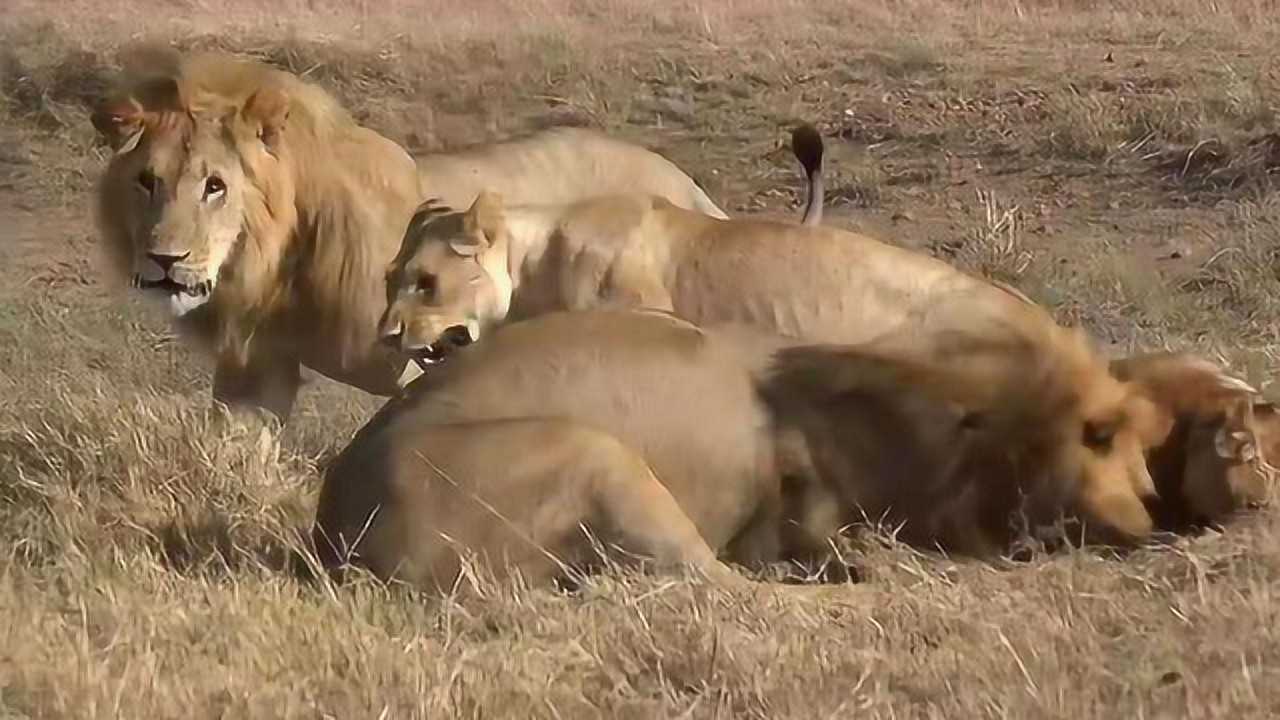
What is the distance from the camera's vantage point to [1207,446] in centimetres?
427

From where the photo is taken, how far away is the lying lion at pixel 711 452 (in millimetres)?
4172

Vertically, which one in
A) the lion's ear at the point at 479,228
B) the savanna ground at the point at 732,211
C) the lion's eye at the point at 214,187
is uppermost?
the lion's ear at the point at 479,228

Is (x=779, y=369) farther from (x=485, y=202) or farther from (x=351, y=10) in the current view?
(x=351, y=10)

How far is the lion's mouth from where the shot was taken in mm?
5773

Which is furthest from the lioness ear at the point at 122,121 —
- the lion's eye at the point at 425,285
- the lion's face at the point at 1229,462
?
the lion's face at the point at 1229,462

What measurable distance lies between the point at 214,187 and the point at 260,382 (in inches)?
24.7

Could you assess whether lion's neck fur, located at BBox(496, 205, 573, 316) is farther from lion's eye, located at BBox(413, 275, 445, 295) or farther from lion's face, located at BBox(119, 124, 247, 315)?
lion's face, located at BBox(119, 124, 247, 315)

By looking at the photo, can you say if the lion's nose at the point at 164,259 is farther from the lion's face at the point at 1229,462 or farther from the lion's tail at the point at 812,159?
the lion's face at the point at 1229,462

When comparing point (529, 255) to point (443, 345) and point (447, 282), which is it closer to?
point (447, 282)

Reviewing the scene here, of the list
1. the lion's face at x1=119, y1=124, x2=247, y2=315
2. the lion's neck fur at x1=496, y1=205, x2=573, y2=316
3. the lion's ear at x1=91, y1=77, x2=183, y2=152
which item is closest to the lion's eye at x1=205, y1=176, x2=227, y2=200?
the lion's face at x1=119, y1=124, x2=247, y2=315

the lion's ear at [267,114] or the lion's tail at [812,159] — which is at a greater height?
the lion's ear at [267,114]

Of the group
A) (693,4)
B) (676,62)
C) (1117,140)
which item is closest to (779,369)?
(1117,140)

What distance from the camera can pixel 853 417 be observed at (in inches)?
173

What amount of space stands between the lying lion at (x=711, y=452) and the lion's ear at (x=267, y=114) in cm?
172
